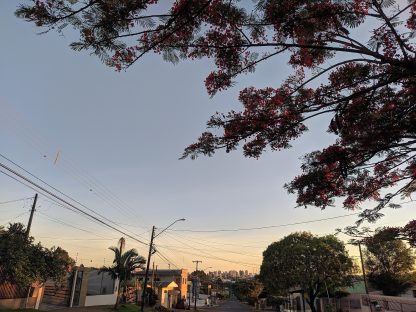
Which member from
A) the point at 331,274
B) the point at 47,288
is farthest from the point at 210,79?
the point at 331,274

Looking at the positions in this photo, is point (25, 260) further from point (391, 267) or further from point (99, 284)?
point (391, 267)

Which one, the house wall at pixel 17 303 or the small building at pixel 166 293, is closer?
the house wall at pixel 17 303

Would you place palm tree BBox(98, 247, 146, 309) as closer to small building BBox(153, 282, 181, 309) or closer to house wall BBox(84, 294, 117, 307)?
house wall BBox(84, 294, 117, 307)

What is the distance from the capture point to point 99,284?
41250mm

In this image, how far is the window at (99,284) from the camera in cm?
Answer: 3934

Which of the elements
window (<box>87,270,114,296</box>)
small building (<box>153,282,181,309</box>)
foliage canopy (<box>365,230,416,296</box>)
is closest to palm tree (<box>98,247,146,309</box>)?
window (<box>87,270,114,296</box>)

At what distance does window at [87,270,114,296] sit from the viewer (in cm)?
3934

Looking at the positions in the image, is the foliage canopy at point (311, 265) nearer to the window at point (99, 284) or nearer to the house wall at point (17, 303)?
the window at point (99, 284)

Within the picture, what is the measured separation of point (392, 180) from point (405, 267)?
154 feet

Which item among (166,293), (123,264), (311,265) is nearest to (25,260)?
(123,264)

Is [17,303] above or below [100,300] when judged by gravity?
below

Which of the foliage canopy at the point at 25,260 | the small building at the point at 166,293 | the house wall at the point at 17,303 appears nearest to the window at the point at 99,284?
the house wall at the point at 17,303

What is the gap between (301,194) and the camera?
10898 millimetres

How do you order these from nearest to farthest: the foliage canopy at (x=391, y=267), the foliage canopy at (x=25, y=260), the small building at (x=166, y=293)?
1. the foliage canopy at (x=25, y=260)
2. the foliage canopy at (x=391, y=267)
3. the small building at (x=166, y=293)
